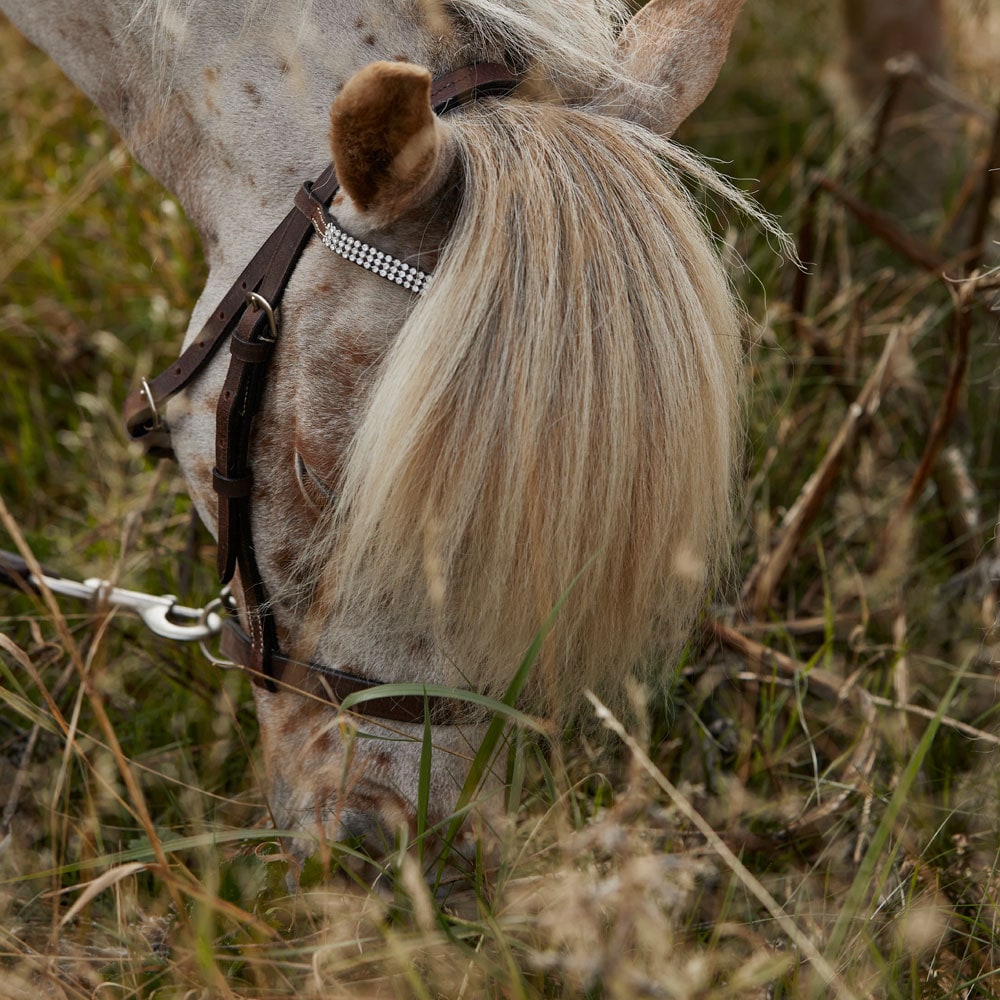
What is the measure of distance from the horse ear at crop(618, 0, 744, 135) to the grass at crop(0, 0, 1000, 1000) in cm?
30

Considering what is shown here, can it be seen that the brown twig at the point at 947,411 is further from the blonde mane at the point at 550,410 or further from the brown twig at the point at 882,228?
the blonde mane at the point at 550,410

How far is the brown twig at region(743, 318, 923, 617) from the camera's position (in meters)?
2.14

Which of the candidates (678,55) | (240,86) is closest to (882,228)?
(678,55)

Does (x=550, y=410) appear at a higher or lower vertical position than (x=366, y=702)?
higher

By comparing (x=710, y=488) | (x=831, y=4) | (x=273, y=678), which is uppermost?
(x=831, y=4)

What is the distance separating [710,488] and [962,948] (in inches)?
34.6

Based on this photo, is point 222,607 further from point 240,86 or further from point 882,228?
point 882,228

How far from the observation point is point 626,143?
132 cm

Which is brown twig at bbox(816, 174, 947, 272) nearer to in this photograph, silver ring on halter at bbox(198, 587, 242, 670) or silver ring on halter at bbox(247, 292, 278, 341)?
silver ring on halter at bbox(247, 292, 278, 341)

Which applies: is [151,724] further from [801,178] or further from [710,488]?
[801,178]

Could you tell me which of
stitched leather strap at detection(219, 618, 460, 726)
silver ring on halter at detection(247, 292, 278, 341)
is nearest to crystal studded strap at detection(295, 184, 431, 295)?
silver ring on halter at detection(247, 292, 278, 341)

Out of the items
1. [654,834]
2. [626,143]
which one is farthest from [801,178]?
[654,834]

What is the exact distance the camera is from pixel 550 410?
1205 mm

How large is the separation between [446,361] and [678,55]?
2.30 ft
